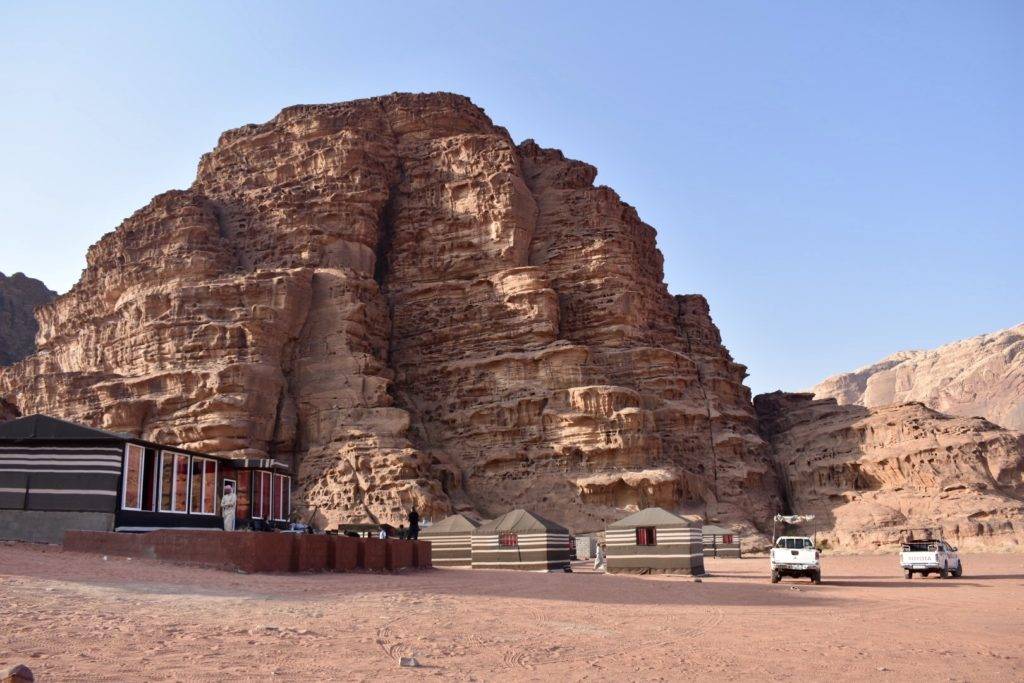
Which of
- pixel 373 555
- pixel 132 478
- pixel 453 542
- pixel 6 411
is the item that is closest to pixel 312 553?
pixel 373 555

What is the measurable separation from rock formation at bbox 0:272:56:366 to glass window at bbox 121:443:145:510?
9416 centimetres

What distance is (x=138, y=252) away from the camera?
242 ft

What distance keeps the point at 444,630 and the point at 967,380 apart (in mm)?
158542

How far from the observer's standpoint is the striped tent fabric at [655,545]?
3606 centimetres

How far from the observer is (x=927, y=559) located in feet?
116

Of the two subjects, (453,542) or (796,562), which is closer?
(796,562)

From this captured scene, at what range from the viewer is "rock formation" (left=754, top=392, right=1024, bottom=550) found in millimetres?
58875

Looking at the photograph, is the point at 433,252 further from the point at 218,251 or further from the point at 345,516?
Answer: the point at 345,516

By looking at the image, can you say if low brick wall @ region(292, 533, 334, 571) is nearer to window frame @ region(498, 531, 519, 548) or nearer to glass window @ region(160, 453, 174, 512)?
glass window @ region(160, 453, 174, 512)

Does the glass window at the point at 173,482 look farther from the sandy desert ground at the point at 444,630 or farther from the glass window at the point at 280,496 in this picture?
the glass window at the point at 280,496

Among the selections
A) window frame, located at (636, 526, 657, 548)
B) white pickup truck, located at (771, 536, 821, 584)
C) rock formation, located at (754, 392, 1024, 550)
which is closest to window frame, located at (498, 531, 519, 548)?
window frame, located at (636, 526, 657, 548)

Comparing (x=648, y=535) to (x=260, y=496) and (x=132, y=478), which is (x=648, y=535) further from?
(x=132, y=478)

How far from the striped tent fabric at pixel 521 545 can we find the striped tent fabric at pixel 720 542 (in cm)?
1845

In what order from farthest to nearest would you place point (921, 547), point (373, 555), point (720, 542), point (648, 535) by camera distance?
point (720, 542) < point (648, 535) < point (921, 547) < point (373, 555)
